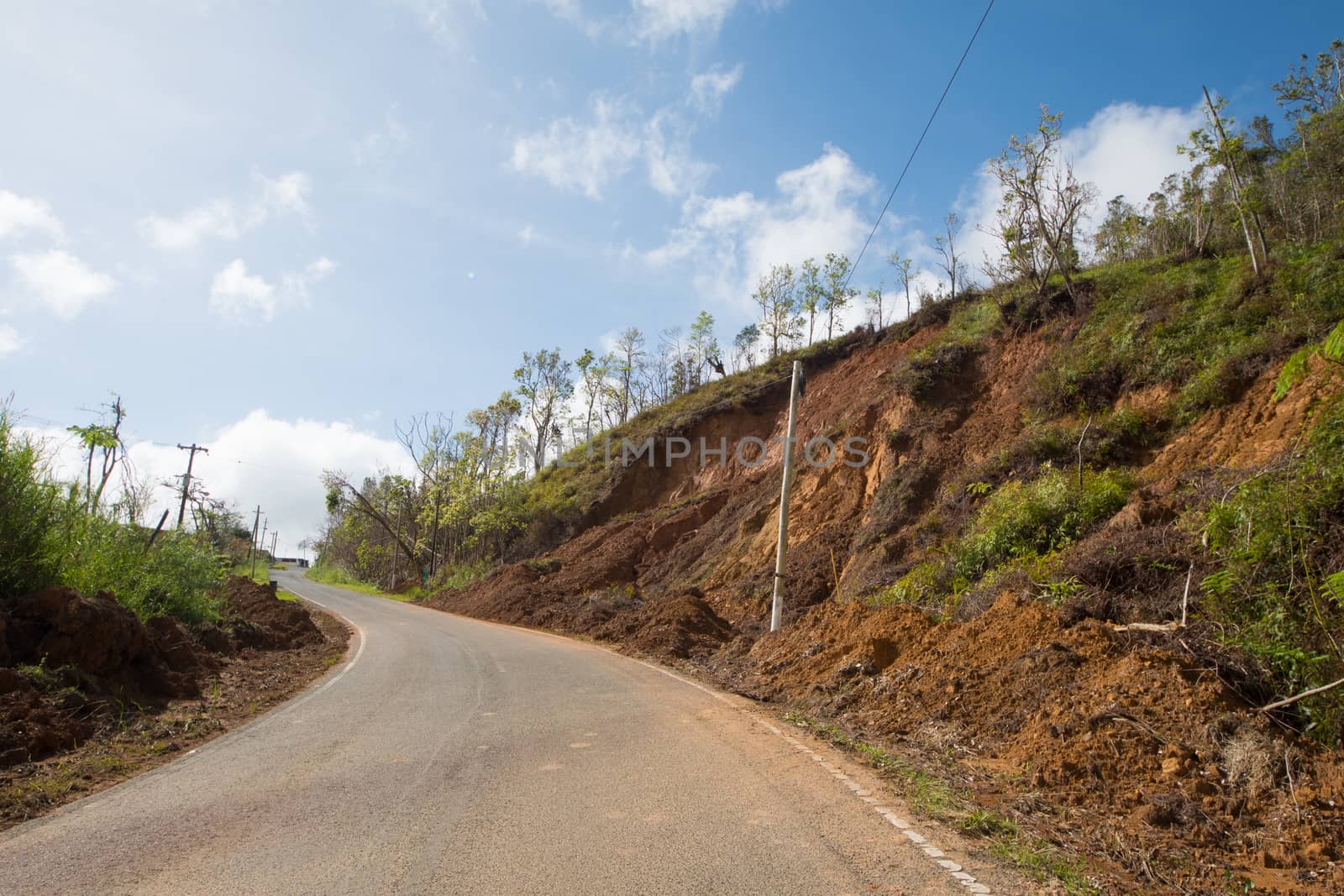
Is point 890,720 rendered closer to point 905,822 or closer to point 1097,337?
point 905,822

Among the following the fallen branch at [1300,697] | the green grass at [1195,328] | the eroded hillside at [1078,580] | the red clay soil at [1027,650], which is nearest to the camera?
the red clay soil at [1027,650]

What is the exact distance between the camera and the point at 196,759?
7.47m

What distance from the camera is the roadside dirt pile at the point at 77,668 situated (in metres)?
7.52

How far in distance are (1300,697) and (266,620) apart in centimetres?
2119

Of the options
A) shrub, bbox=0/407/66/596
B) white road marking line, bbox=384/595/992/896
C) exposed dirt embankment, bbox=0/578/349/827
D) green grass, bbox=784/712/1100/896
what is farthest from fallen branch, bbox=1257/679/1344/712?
shrub, bbox=0/407/66/596

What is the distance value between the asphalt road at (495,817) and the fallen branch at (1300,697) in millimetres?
3200

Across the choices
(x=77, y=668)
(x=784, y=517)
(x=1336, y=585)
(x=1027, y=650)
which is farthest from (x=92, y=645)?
(x=1336, y=585)

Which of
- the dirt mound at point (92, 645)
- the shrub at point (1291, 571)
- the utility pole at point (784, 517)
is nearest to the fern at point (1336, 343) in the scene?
the shrub at point (1291, 571)

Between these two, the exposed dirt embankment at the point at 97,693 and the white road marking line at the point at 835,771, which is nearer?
the white road marking line at the point at 835,771

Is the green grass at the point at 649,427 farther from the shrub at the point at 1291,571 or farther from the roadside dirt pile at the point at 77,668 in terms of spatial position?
the roadside dirt pile at the point at 77,668

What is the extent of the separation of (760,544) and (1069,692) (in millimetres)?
16789

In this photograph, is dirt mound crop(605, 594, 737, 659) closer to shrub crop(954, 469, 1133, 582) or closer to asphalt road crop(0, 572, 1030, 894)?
shrub crop(954, 469, 1133, 582)

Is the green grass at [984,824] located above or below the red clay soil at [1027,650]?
below

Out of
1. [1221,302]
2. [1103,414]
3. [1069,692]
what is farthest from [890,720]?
[1221,302]
